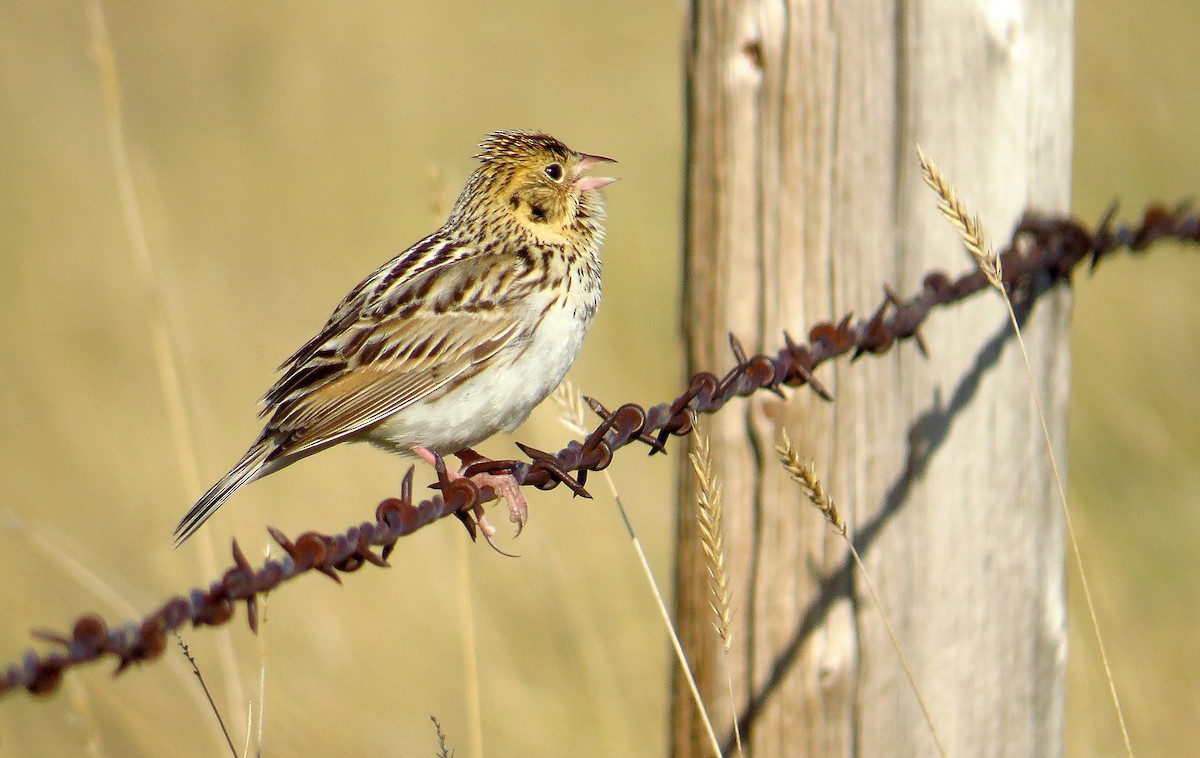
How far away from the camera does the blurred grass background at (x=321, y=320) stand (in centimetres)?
557

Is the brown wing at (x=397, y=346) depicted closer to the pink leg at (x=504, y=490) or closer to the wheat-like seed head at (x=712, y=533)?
the pink leg at (x=504, y=490)

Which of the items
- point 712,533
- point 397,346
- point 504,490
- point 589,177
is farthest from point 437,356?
point 712,533

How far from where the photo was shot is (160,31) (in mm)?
14430

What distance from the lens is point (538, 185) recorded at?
4406mm

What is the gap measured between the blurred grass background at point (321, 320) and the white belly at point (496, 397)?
483mm

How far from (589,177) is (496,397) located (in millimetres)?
1045

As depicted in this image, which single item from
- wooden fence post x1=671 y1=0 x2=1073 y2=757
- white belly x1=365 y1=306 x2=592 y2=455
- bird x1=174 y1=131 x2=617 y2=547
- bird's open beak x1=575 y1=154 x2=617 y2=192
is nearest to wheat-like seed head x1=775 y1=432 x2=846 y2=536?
wooden fence post x1=671 y1=0 x2=1073 y2=757

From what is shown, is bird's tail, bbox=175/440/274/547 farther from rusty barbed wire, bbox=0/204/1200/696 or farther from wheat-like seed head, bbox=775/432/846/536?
wheat-like seed head, bbox=775/432/846/536

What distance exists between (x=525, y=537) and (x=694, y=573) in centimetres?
286

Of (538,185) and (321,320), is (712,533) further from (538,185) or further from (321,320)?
(321,320)

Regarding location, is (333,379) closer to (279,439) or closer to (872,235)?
(279,439)

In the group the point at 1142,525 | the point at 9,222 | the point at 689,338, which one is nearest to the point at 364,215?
the point at 9,222

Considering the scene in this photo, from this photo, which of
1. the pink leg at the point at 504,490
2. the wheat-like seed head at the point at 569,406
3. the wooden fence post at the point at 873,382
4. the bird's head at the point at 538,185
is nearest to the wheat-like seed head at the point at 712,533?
the wheat-like seed head at the point at 569,406

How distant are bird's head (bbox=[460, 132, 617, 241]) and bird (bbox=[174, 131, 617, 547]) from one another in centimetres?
12
